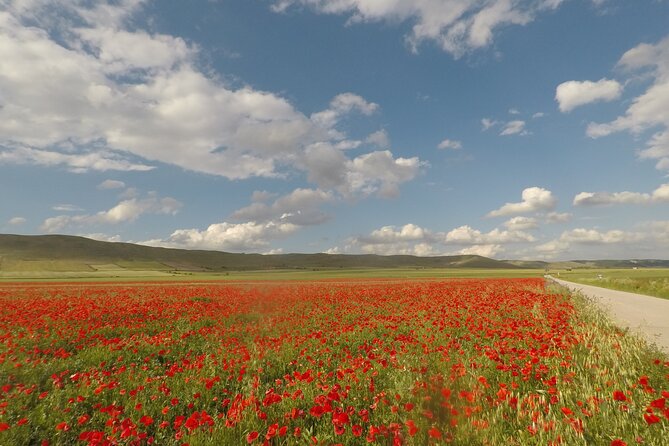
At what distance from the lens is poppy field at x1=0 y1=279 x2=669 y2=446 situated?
4.16 meters

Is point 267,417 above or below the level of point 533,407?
below

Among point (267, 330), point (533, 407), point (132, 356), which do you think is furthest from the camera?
point (267, 330)

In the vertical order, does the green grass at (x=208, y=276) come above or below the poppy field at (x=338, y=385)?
below

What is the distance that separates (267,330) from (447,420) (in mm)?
7564

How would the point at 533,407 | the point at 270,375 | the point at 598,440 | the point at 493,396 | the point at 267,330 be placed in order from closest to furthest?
the point at 598,440
the point at 533,407
the point at 493,396
the point at 270,375
the point at 267,330

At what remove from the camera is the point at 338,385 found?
570cm

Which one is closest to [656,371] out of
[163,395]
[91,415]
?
[163,395]

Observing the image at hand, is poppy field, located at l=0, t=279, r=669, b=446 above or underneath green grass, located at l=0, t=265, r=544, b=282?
above

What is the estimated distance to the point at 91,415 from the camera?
561 centimetres

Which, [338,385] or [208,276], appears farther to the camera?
[208,276]

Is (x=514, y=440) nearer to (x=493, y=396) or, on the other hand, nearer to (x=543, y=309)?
(x=493, y=396)

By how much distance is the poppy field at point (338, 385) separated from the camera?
4.16 m

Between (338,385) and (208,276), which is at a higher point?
(338,385)

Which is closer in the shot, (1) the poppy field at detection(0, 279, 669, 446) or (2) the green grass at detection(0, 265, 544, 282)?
(1) the poppy field at detection(0, 279, 669, 446)
